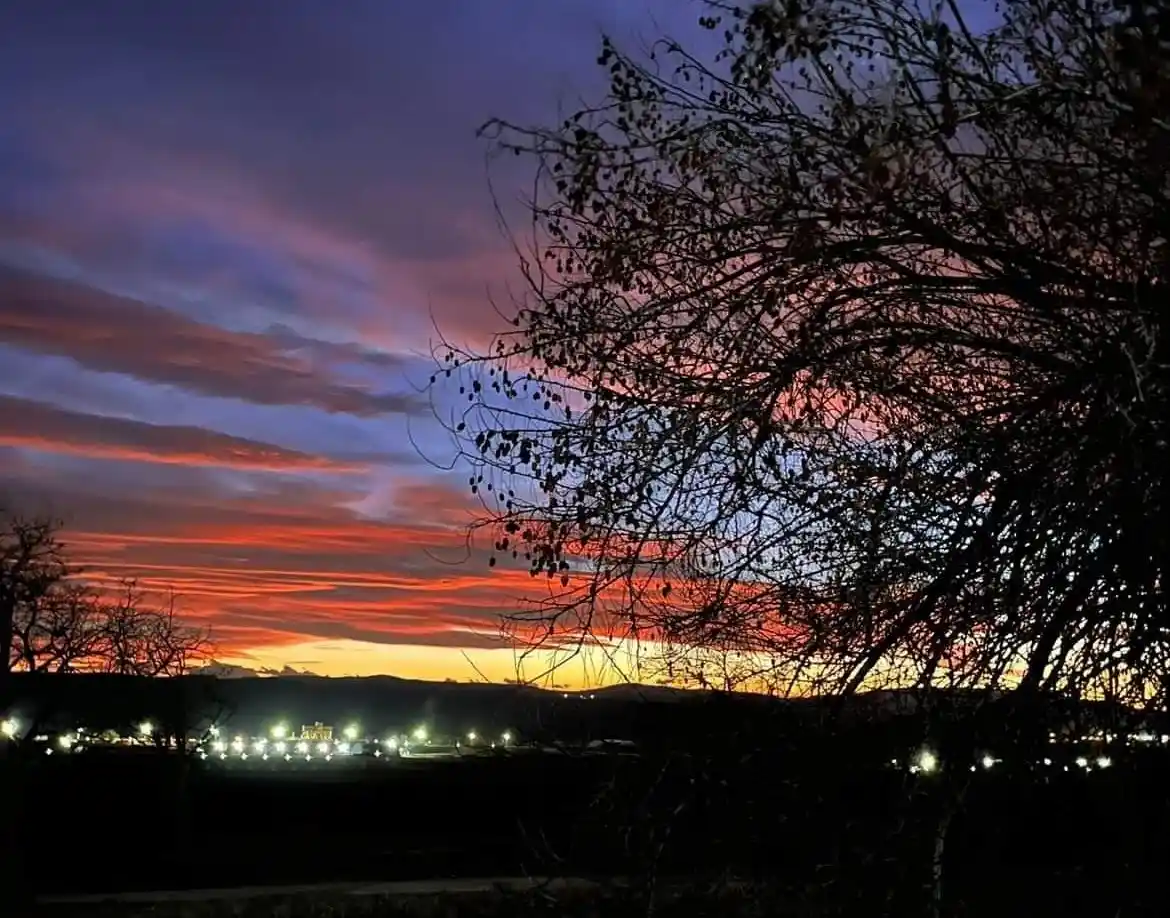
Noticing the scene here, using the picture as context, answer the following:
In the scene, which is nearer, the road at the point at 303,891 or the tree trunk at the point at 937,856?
the tree trunk at the point at 937,856

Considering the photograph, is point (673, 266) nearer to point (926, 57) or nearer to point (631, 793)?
point (926, 57)

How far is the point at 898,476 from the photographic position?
20.9ft

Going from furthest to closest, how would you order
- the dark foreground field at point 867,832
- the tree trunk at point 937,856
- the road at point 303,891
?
1. the road at point 303,891
2. the dark foreground field at point 867,832
3. the tree trunk at point 937,856

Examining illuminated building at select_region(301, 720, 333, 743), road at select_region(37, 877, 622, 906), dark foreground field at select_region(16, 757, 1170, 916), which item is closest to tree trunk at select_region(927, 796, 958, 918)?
dark foreground field at select_region(16, 757, 1170, 916)

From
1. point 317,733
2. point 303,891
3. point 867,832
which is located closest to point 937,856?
point 867,832

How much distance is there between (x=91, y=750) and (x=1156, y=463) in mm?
27763

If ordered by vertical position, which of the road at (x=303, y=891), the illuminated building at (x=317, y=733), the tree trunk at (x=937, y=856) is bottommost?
the road at (x=303, y=891)

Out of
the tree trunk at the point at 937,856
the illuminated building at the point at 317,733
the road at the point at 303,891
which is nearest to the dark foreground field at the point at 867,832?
the tree trunk at the point at 937,856

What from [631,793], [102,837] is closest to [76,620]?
[102,837]

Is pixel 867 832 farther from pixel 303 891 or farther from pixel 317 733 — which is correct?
pixel 317 733

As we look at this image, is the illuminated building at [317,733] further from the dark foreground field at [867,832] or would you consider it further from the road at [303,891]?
the dark foreground field at [867,832]

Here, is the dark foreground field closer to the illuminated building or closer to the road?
the road

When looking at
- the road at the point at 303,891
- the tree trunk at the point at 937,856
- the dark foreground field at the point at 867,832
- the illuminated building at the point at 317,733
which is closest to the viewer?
the tree trunk at the point at 937,856

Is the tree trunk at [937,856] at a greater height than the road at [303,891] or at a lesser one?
greater
